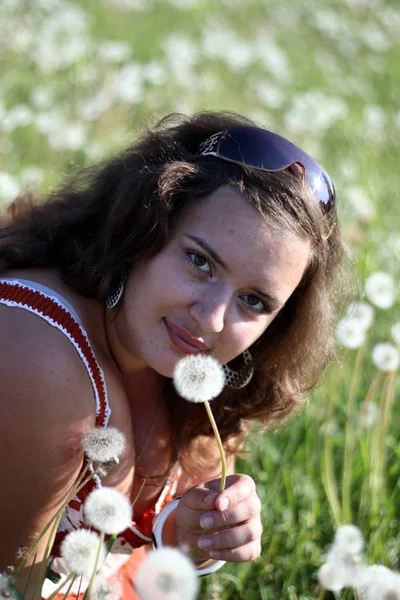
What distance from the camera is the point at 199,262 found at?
1.66m

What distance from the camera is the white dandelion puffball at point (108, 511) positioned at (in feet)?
3.89

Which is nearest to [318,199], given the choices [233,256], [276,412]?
[233,256]

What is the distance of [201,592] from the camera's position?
6.66 ft

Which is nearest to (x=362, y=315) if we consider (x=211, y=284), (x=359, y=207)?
(x=211, y=284)

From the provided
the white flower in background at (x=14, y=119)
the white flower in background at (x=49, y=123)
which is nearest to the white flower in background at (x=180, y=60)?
the white flower in background at (x=49, y=123)

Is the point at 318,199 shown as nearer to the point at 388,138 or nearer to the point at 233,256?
the point at 233,256

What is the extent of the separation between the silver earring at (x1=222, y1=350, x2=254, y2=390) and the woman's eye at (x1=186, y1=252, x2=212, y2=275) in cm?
41

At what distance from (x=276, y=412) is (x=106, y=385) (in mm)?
569

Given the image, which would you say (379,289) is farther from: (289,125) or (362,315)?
Answer: (289,125)

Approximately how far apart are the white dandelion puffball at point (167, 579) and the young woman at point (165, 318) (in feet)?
1.46

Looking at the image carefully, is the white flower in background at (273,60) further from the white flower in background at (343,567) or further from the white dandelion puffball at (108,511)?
the white dandelion puffball at (108,511)

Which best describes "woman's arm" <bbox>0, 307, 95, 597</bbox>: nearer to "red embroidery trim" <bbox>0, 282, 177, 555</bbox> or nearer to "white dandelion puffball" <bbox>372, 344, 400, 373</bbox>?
"red embroidery trim" <bbox>0, 282, 177, 555</bbox>

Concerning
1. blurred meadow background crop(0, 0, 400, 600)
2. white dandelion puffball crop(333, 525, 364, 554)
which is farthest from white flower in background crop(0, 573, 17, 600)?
blurred meadow background crop(0, 0, 400, 600)

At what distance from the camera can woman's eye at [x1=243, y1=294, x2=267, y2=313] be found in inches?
66.6
